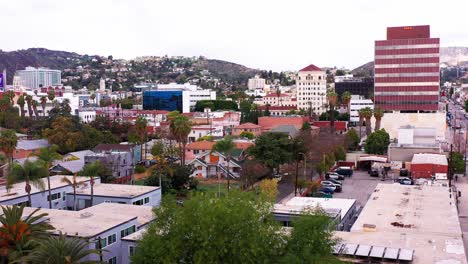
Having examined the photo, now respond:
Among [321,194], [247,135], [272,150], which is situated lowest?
[321,194]

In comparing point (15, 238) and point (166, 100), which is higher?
point (166, 100)

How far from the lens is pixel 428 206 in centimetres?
3152

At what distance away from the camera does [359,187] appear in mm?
49375

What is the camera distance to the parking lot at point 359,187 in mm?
44569

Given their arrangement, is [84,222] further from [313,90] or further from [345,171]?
[313,90]

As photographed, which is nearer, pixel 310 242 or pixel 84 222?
pixel 310 242

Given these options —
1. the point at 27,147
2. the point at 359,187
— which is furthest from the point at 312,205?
the point at 27,147

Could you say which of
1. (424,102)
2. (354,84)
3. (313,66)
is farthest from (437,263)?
(354,84)

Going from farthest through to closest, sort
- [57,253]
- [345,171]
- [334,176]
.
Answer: [345,171]
[334,176]
[57,253]

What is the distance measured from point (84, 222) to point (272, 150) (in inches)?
1062

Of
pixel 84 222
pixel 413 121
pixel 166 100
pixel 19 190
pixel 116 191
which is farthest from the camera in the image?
pixel 166 100

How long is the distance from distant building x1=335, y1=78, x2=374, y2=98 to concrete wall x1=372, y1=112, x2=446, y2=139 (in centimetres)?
6472

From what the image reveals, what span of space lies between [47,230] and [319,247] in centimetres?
1140

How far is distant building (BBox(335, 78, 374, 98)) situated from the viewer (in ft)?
497
